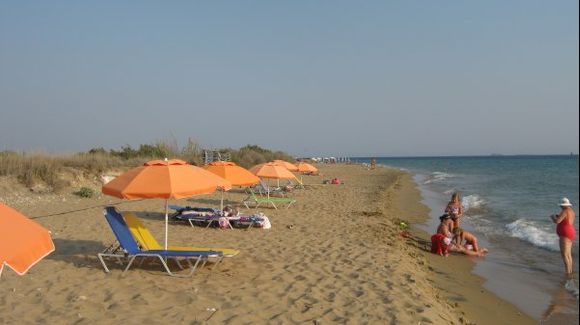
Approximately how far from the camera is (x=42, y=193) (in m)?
15.2

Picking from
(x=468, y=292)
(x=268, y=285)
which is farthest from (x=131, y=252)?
(x=468, y=292)

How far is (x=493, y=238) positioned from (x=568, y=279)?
4.24 metres

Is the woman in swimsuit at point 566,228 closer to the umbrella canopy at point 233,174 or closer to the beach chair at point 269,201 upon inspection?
the umbrella canopy at point 233,174

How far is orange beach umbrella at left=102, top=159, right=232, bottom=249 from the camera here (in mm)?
6199

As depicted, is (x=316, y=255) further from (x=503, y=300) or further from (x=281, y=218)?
(x=281, y=218)

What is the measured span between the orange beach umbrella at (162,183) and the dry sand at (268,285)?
114 centimetres

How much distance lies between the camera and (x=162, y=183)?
6.35 metres

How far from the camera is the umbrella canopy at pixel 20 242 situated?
2.67m

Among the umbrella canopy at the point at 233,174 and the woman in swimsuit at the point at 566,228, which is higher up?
the umbrella canopy at the point at 233,174

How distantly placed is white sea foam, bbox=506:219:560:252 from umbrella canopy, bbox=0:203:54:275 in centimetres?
1002

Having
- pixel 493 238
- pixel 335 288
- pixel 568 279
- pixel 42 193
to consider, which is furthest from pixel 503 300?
pixel 42 193

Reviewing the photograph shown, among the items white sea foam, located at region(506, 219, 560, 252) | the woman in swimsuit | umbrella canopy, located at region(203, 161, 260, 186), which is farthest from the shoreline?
umbrella canopy, located at region(203, 161, 260, 186)

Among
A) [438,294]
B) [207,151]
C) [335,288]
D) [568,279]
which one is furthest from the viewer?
[207,151]

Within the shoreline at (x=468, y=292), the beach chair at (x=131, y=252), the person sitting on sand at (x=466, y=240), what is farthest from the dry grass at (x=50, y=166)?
the person sitting on sand at (x=466, y=240)
